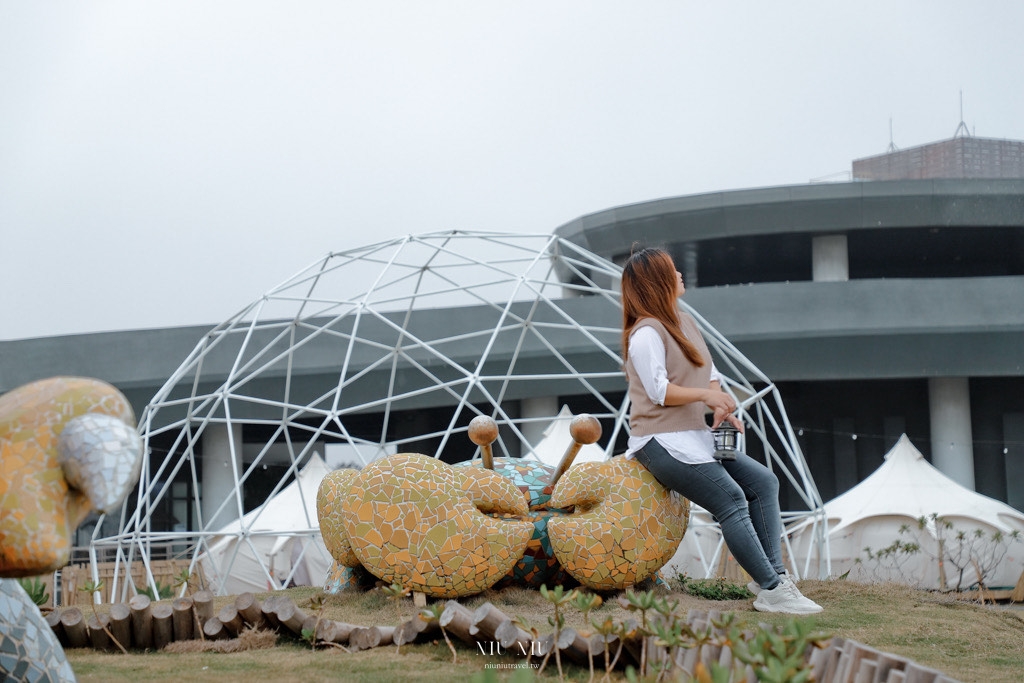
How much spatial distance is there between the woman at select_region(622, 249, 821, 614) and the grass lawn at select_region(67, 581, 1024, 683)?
0.68 ft

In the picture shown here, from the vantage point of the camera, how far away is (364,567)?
4.92 metres

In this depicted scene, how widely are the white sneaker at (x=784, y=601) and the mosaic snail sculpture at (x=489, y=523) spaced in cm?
55

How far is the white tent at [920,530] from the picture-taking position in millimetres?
13617

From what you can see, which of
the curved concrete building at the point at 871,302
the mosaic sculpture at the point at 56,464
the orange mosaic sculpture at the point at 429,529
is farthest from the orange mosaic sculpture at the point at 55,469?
the curved concrete building at the point at 871,302

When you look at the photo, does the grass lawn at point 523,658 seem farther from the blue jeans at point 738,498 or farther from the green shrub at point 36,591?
the green shrub at point 36,591

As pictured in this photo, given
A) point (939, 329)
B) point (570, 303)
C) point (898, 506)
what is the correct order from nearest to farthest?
point (898, 506) < point (939, 329) < point (570, 303)

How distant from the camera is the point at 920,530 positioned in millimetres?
13805

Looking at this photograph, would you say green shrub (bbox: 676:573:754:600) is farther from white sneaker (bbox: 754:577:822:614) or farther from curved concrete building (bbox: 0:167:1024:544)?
curved concrete building (bbox: 0:167:1024:544)

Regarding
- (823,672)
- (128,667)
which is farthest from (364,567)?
(823,672)

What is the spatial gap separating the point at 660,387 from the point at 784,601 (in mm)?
932

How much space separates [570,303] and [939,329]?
19.9 feet

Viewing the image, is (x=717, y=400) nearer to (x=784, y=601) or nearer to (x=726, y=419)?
(x=726, y=419)

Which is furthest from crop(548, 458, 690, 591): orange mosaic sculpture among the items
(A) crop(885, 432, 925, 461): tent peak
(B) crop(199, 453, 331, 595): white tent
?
(A) crop(885, 432, 925, 461): tent peak

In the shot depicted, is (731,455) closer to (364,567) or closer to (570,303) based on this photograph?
(364,567)
